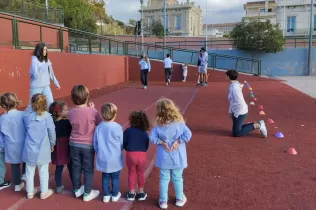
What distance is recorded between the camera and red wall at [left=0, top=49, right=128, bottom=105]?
10.6 metres

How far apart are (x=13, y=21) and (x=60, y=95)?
3605 mm

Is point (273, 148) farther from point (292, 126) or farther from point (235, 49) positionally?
point (235, 49)

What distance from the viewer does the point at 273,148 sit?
21.6 feet

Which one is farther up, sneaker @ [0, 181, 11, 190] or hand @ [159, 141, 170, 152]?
hand @ [159, 141, 170, 152]

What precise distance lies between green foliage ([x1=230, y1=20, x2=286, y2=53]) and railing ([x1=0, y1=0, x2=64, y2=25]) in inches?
672

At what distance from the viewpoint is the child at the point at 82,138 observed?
4.22 m

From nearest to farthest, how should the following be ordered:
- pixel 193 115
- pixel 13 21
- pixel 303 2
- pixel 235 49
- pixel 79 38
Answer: pixel 193 115 → pixel 13 21 → pixel 79 38 → pixel 235 49 → pixel 303 2

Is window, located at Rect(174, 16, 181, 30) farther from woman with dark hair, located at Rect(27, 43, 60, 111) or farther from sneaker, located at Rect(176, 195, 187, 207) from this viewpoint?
sneaker, located at Rect(176, 195, 187, 207)

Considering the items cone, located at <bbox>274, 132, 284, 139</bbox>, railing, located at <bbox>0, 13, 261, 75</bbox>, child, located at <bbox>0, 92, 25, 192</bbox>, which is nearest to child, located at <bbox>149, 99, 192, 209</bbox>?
child, located at <bbox>0, 92, 25, 192</bbox>

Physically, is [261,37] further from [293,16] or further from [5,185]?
[5,185]

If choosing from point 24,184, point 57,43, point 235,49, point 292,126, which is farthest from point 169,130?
point 235,49

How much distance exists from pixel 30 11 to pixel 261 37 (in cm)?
2021

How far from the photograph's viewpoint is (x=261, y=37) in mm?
31781

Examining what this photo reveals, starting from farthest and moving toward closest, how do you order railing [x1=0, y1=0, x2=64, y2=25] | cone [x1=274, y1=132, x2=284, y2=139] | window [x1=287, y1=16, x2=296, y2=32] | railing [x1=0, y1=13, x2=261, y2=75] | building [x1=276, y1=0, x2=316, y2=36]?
window [x1=287, y1=16, x2=296, y2=32] < building [x1=276, y1=0, x2=316, y2=36] < railing [x1=0, y1=0, x2=64, y2=25] < railing [x1=0, y1=13, x2=261, y2=75] < cone [x1=274, y1=132, x2=284, y2=139]
